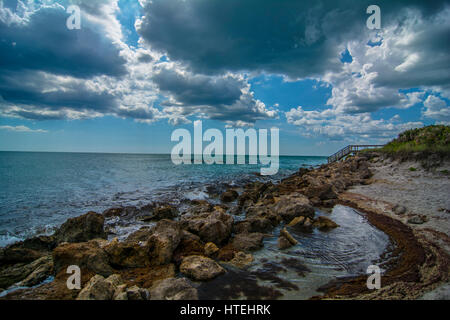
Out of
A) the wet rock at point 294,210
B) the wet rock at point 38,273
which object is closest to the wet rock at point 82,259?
the wet rock at point 38,273

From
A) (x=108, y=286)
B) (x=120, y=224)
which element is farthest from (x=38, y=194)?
(x=108, y=286)

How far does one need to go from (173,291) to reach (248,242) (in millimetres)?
3904

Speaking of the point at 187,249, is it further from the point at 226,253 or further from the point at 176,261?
the point at 226,253

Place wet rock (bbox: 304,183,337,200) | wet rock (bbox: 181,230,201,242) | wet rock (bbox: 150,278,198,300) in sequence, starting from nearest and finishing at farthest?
1. wet rock (bbox: 150,278,198,300)
2. wet rock (bbox: 181,230,201,242)
3. wet rock (bbox: 304,183,337,200)

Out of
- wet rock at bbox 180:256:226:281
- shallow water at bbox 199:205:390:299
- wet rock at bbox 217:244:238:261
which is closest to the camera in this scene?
shallow water at bbox 199:205:390:299

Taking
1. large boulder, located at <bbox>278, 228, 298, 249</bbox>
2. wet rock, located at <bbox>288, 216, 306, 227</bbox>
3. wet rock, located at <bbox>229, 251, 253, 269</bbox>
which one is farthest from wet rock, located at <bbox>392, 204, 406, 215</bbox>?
wet rock, located at <bbox>229, 251, 253, 269</bbox>

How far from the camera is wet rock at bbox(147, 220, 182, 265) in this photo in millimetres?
6465

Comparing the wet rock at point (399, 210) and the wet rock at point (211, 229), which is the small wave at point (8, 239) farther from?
the wet rock at point (399, 210)

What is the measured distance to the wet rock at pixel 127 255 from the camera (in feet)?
20.7

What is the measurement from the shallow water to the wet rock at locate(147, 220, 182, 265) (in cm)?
187

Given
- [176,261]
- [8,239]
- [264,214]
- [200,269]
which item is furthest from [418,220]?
[8,239]

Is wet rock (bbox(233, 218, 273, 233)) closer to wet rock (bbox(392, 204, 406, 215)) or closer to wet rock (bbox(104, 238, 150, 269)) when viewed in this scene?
wet rock (bbox(104, 238, 150, 269))
